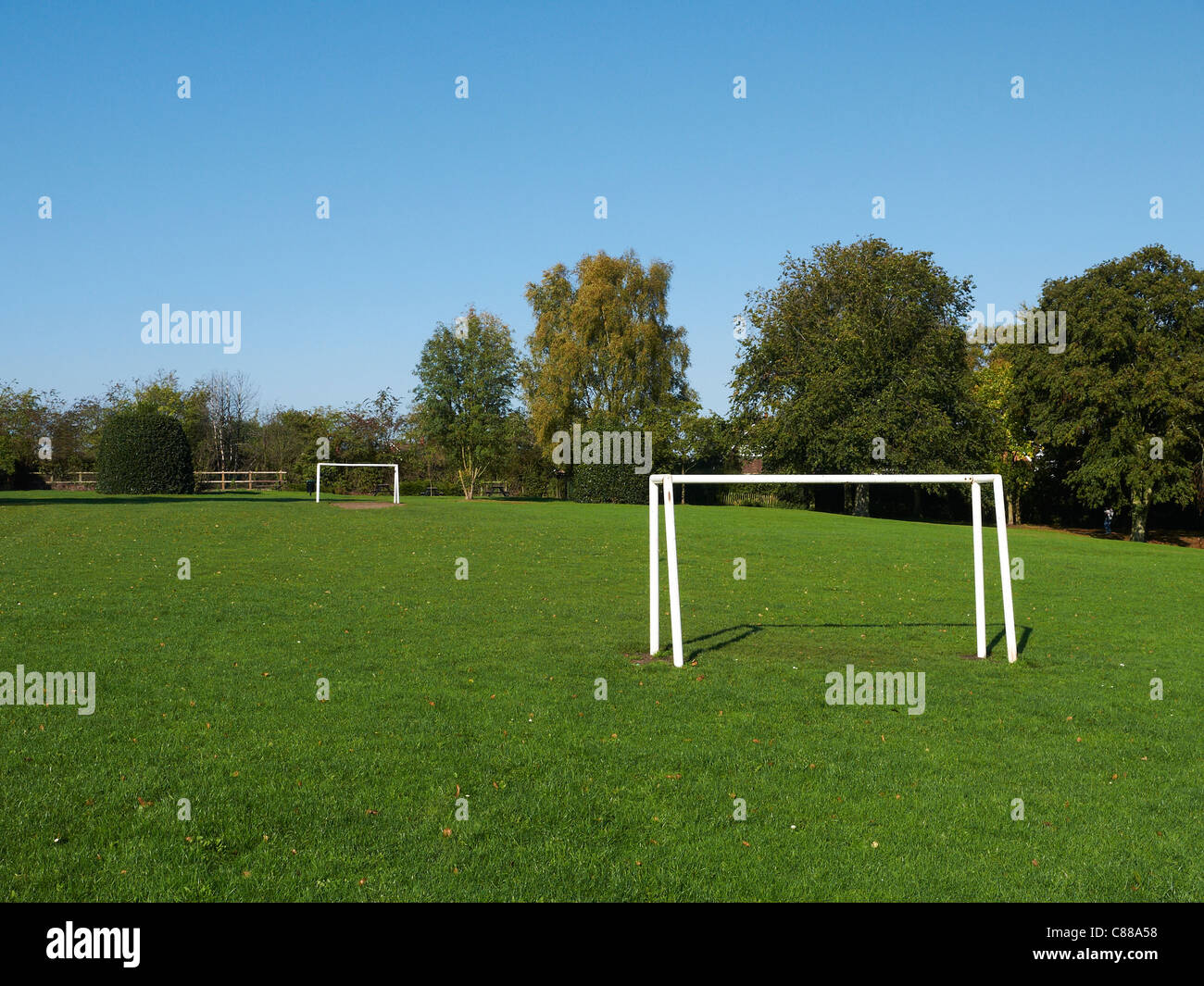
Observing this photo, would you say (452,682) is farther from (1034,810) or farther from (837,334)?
(837,334)

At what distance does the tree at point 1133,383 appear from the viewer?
44.4 meters

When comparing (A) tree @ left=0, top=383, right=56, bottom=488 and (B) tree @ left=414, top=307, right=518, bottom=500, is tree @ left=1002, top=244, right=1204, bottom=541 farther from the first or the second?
(A) tree @ left=0, top=383, right=56, bottom=488

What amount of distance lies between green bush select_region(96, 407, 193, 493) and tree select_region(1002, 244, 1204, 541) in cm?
4632

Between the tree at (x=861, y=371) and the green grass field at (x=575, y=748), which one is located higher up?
the tree at (x=861, y=371)

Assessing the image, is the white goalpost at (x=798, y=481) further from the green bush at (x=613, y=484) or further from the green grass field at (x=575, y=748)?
the green bush at (x=613, y=484)

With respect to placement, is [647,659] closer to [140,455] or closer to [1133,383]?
[1133,383]

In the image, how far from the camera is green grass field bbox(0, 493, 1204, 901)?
524 centimetres

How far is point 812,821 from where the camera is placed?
6.00m

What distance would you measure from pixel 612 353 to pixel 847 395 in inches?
767

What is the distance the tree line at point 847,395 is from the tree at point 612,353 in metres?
0.14

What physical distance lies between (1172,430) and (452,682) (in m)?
45.1

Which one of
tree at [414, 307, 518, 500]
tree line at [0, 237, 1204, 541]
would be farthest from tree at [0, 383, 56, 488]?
tree at [414, 307, 518, 500]

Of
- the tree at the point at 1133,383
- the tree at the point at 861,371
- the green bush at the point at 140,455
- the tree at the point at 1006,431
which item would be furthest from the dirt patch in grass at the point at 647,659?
the green bush at the point at 140,455

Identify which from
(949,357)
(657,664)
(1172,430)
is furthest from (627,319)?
(657,664)
